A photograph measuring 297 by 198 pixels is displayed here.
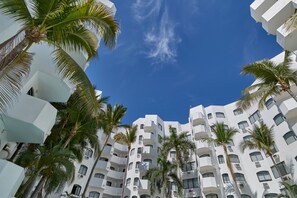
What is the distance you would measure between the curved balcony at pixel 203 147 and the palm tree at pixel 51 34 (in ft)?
93.7

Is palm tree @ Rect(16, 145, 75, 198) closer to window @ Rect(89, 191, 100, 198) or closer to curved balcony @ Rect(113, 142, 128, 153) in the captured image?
window @ Rect(89, 191, 100, 198)

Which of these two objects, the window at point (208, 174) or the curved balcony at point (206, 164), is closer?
the curved balcony at point (206, 164)

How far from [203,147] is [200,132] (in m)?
2.86

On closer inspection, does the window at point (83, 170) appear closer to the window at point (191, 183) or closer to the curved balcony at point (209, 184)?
the window at point (191, 183)

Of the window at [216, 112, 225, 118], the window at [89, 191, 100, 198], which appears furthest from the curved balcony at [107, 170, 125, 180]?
the window at [216, 112, 225, 118]

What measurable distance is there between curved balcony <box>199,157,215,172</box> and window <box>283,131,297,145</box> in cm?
1050

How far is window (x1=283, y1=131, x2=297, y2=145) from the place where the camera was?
77.0 ft

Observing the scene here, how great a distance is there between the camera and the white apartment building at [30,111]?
7.66m

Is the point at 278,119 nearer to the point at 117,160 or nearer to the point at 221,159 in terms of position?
the point at 221,159

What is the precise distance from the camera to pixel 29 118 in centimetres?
879

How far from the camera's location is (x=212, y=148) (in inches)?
1280

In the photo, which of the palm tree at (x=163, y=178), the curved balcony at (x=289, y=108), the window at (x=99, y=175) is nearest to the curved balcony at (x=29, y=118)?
the palm tree at (x=163, y=178)

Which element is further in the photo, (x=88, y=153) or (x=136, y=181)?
(x=136, y=181)

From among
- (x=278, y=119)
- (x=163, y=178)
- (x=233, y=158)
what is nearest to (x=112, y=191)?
(x=163, y=178)
